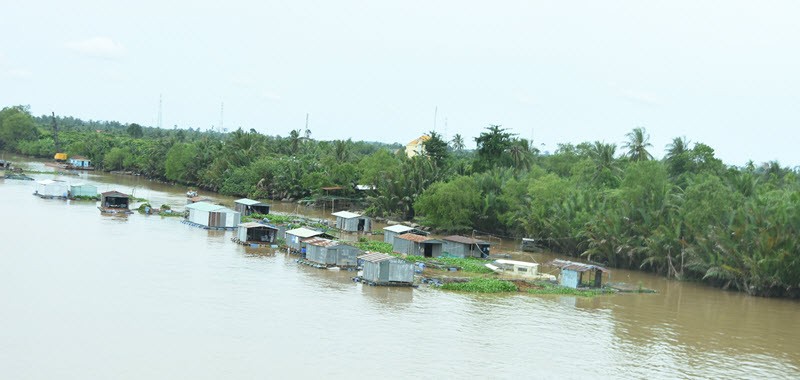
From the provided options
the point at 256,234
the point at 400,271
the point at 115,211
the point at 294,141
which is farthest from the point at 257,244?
the point at 294,141

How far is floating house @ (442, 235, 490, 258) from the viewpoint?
32.7 m

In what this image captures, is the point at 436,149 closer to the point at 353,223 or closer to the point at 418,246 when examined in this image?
the point at 353,223

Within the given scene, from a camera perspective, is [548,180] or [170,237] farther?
[548,180]

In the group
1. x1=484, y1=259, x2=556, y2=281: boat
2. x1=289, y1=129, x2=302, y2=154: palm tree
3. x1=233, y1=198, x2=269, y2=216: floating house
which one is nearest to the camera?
x1=484, y1=259, x2=556, y2=281: boat

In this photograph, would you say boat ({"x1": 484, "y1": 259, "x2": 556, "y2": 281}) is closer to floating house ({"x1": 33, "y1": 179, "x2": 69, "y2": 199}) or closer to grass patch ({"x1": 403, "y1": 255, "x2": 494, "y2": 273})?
grass patch ({"x1": 403, "y1": 255, "x2": 494, "y2": 273})

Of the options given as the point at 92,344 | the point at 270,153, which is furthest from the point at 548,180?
the point at 270,153

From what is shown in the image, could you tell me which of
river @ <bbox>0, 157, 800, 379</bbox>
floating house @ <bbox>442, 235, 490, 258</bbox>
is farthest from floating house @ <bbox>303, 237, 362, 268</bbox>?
floating house @ <bbox>442, 235, 490, 258</bbox>

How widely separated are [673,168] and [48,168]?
49753 millimetres

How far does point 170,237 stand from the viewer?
33.0 meters

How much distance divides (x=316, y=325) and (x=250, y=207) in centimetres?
2510

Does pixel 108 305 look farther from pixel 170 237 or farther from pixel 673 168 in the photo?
pixel 673 168

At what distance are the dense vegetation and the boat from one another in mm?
4565

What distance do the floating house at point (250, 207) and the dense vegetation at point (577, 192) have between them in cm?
707

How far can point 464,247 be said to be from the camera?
108 feet
